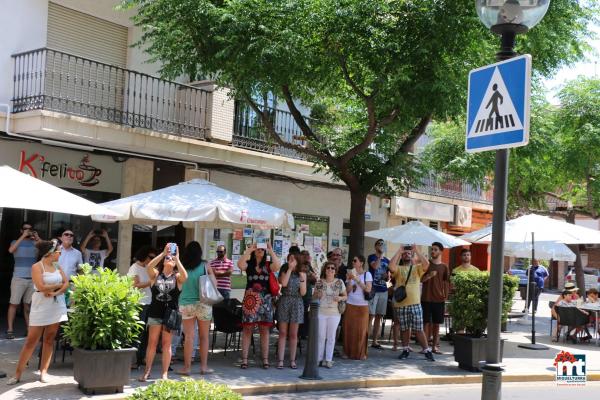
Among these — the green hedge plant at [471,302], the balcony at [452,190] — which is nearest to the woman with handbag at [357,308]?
the green hedge plant at [471,302]

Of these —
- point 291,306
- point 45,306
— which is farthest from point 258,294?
point 45,306

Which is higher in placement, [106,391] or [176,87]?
[176,87]

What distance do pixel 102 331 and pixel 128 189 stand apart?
7711 mm

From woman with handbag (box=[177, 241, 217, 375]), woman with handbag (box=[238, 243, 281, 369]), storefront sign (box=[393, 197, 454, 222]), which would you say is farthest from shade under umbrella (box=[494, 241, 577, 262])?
woman with handbag (box=[177, 241, 217, 375])

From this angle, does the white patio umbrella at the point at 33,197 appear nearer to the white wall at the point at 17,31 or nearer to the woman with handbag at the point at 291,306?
the woman with handbag at the point at 291,306

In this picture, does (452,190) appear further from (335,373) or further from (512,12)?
(512,12)

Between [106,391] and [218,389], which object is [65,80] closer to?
[106,391]

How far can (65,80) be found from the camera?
13.9 metres

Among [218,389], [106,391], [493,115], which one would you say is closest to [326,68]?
[106,391]

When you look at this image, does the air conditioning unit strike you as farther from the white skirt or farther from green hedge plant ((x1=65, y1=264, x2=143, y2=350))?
the white skirt

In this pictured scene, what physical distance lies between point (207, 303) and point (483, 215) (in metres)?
22.9

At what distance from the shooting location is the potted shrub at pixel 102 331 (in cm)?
809

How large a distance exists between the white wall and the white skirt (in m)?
6.24

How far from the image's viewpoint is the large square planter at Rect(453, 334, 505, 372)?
1119 centimetres
